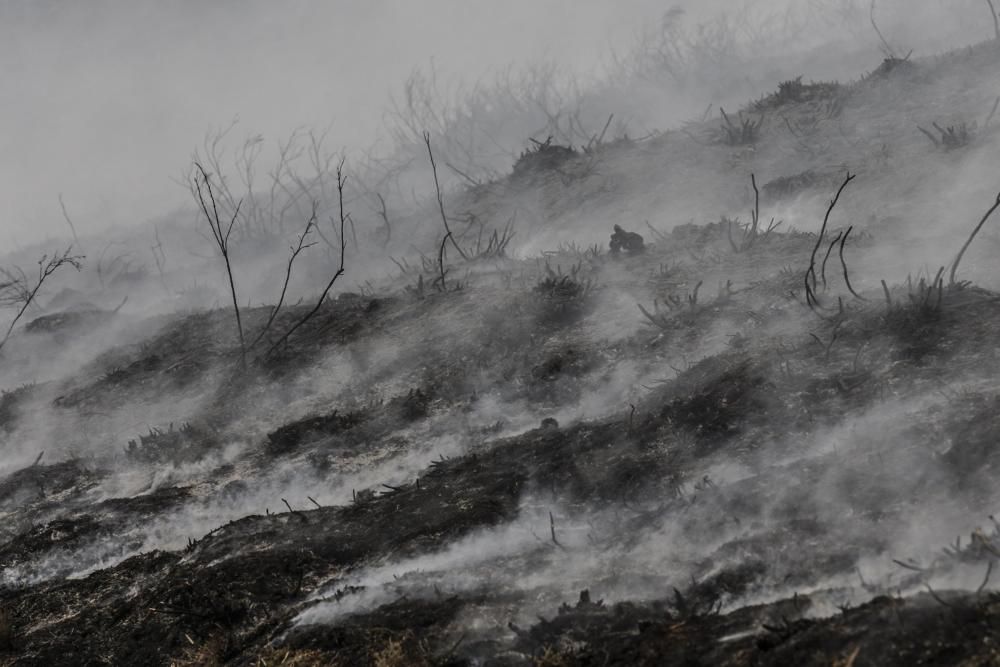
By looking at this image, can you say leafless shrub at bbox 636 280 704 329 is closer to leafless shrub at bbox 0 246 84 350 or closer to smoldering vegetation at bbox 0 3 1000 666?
smoldering vegetation at bbox 0 3 1000 666

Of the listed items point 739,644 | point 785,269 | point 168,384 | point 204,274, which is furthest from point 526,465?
point 204,274

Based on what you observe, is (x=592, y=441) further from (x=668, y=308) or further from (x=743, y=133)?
(x=743, y=133)

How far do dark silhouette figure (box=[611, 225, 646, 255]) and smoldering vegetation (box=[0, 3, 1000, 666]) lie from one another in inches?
1.2

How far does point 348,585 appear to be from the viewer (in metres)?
5.06

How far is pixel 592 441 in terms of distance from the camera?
605 cm

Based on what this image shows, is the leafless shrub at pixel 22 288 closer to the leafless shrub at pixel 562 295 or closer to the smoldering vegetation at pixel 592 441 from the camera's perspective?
the smoldering vegetation at pixel 592 441

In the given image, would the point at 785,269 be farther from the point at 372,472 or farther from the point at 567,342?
the point at 372,472

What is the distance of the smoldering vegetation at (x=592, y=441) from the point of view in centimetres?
405

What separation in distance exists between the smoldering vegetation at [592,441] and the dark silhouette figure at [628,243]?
3 centimetres

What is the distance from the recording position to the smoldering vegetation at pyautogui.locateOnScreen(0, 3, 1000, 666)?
405 cm

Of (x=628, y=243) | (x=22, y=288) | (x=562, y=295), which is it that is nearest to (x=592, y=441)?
(x=562, y=295)

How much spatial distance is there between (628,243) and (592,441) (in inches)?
176

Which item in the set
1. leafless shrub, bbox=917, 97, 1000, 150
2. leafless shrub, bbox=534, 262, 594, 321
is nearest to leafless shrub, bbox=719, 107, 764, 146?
leafless shrub, bbox=917, 97, 1000, 150

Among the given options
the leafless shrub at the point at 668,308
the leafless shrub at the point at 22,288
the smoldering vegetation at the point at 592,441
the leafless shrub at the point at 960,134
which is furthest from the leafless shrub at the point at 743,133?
the leafless shrub at the point at 22,288
